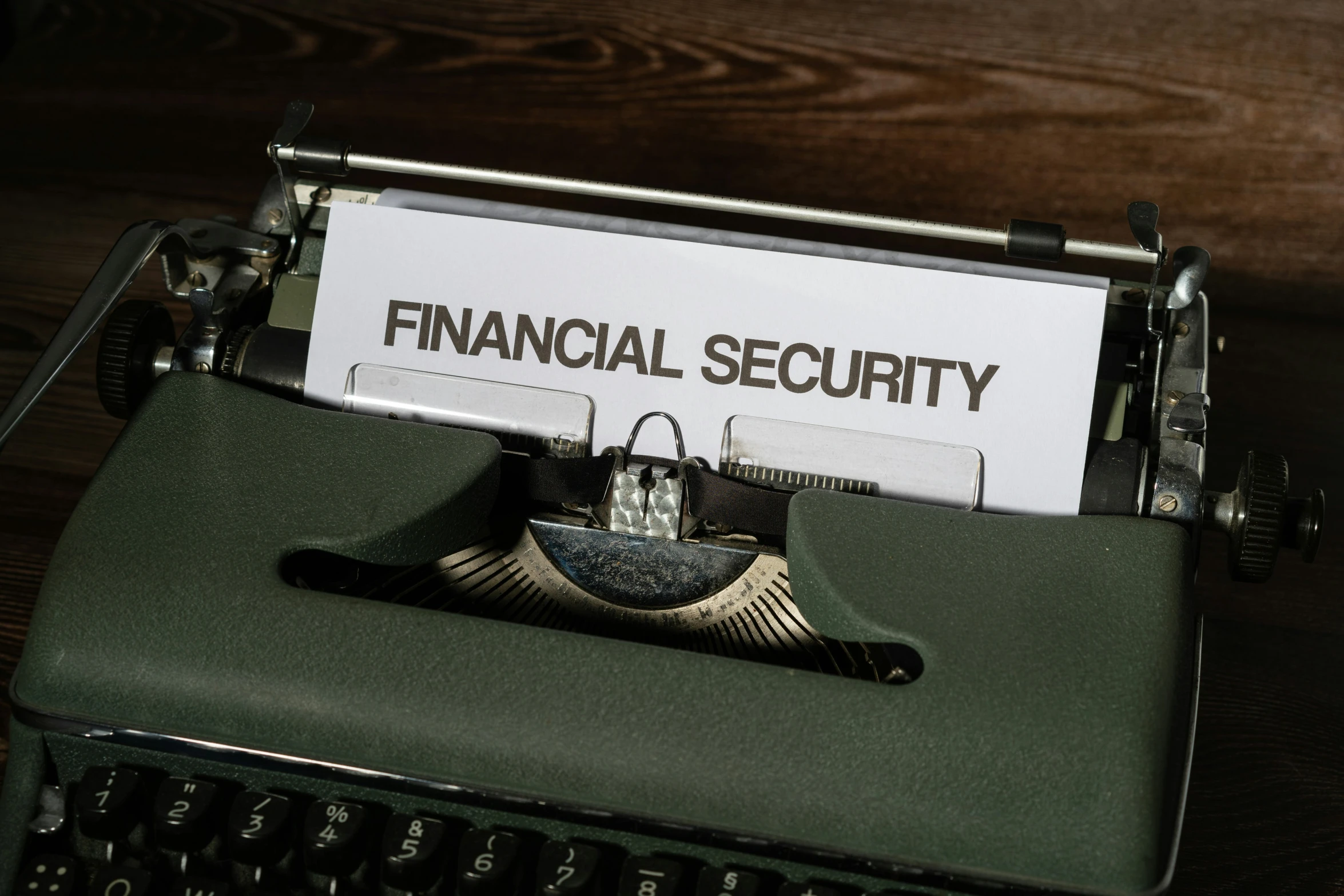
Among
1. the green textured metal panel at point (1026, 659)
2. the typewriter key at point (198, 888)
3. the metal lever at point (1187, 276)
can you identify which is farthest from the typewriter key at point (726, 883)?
the metal lever at point (1187, 276)

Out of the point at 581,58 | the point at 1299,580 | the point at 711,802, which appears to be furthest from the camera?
the point at 581,58

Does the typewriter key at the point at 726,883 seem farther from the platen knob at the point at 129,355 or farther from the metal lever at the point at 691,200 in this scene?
the platen knob at the point at 129,355

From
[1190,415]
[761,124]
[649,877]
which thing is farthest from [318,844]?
[761,124]

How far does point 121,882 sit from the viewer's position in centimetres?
100

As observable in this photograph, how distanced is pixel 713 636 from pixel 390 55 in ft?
3.43

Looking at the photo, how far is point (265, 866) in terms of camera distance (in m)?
1.04

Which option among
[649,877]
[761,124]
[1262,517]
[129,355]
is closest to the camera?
[649,877]

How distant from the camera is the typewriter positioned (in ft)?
3.20

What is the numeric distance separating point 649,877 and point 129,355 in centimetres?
69

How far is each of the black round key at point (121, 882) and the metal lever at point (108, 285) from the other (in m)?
0.41

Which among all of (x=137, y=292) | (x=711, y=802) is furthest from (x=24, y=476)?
(x=711, y=802)

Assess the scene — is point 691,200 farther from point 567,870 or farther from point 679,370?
point 567,870

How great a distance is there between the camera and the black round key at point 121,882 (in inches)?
38.9

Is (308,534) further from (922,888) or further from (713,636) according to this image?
(922,888)
